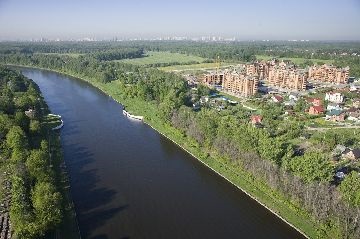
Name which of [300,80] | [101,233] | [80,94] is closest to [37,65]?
[80,94]

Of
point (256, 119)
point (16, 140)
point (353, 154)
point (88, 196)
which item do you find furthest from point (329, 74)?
point (16, 140)

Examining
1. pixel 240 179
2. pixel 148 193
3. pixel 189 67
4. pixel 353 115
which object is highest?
pixel 189 67

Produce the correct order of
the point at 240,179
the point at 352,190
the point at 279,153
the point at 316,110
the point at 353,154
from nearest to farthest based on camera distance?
the point at 352,190, the point at 279,153, the point at 240,179, the point at 353,154, the point at 316,110

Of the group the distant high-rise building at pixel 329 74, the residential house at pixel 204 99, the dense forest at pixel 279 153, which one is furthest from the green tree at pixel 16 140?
the distant high-rise building at pixel 329 74

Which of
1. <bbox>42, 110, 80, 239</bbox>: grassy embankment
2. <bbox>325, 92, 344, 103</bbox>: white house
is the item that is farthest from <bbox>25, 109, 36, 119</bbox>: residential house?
<bbox>325, 92, 344, 103</bbox>: white house

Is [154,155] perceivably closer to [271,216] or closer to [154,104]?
[271,216]

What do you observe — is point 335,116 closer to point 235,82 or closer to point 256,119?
point 256,119

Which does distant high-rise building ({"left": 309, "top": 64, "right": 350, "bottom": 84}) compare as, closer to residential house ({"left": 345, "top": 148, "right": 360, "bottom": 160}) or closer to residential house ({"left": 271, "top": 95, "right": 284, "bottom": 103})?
residential house ({"left": 271, "top": 95, "right": 284, "bottom": 103})

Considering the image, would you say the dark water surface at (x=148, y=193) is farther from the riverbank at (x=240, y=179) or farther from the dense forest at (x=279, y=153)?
the dense forest at (x=279, y=153)
